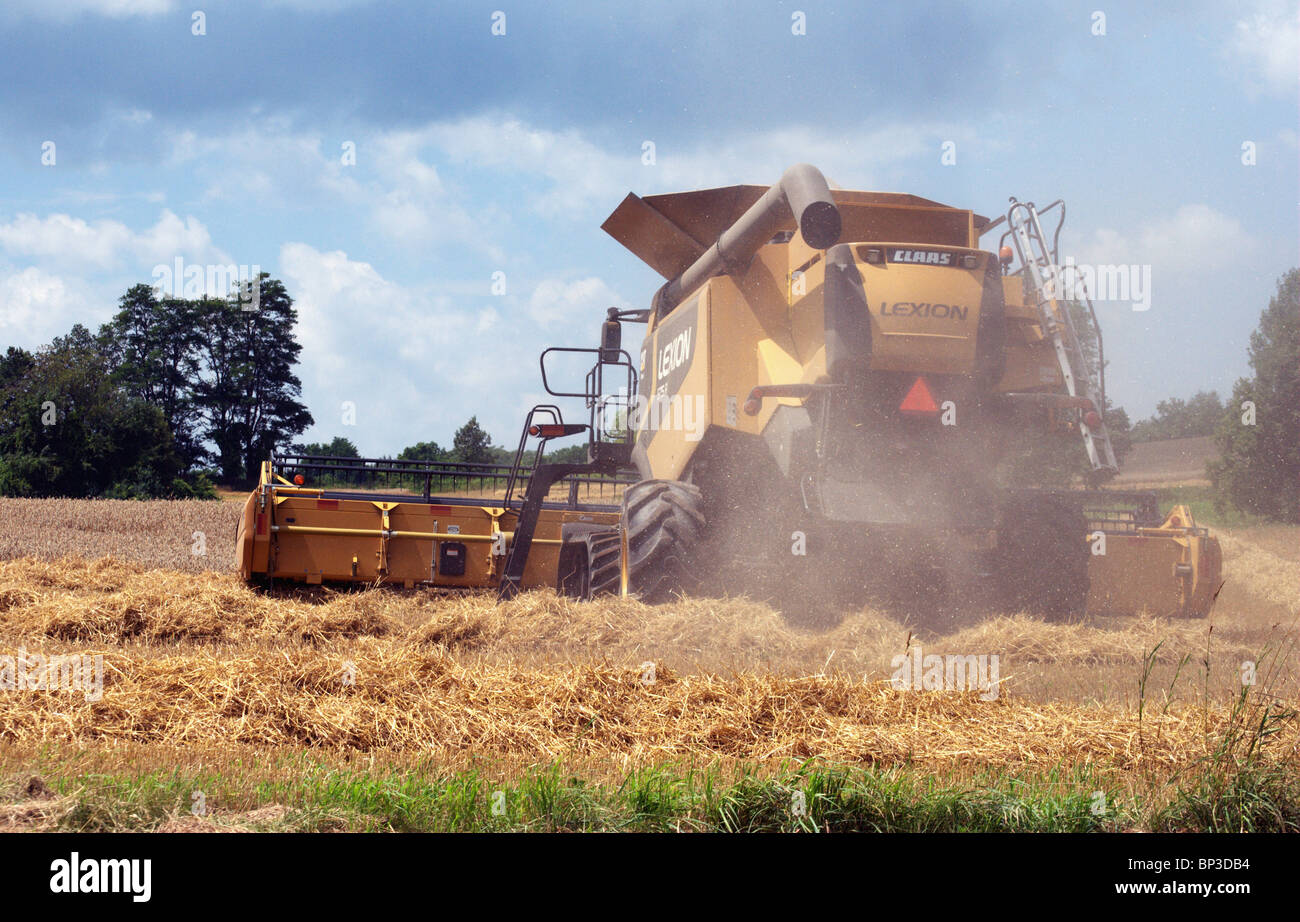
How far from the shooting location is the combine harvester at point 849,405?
24.3 ft

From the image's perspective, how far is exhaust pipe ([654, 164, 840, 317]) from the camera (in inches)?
277

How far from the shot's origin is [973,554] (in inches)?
304

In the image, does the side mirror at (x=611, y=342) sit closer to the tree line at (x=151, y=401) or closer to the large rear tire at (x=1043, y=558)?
the large rear tire at (x=1043, y=558)

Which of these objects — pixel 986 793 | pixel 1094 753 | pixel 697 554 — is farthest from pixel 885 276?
pixel 986 793

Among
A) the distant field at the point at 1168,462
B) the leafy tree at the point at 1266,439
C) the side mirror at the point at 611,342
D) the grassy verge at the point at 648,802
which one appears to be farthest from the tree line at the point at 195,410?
the grassy verge at the point at 648,802

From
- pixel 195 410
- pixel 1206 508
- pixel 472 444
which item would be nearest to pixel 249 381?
pixel 195 410

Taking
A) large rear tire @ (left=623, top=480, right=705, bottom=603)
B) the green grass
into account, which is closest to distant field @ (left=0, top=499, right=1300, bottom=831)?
the green grass

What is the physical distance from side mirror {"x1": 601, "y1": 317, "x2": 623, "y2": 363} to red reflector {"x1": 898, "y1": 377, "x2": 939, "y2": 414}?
3.62 meters

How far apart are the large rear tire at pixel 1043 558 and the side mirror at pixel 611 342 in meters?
4.14

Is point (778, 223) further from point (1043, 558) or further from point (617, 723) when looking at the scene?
point (617, 723)

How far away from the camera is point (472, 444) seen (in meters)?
35.1

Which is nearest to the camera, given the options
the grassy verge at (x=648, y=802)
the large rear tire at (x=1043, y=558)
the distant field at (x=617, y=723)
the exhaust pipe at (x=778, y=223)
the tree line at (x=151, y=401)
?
the grassy verge at (x=648, y=802)

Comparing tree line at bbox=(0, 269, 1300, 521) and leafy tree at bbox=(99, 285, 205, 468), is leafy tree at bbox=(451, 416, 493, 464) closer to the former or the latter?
tree line at bbox=(0, 269, 1300, 521)
